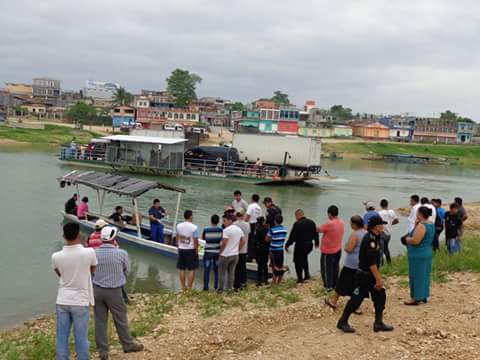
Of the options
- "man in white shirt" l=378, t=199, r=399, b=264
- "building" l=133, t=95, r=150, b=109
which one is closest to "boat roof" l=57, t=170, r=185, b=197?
"man in white shirt" l=378, t=199, r=399, b=264

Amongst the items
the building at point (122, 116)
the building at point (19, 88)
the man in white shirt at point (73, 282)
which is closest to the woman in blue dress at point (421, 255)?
the man in white shirt at point (73, 282)

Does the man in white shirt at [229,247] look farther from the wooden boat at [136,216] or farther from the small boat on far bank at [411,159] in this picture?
the small boat on far bank at [411,159]

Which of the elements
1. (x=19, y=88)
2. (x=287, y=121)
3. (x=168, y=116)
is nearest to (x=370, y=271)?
(x=287, y=121)

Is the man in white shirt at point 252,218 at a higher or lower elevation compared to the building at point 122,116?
lower

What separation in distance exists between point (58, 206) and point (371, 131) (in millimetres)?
110674

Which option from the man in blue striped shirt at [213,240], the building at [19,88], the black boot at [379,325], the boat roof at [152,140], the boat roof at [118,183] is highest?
the building at [19,88]

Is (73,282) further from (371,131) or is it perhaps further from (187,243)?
(371,131)

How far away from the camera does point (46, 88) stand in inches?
6841

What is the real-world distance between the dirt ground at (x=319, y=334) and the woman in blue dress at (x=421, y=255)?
0.80 feet

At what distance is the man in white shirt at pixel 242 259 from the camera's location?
35.1 ft

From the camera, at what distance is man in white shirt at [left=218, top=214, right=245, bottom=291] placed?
33.9ft

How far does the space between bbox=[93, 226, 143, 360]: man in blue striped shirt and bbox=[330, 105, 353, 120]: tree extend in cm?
14973

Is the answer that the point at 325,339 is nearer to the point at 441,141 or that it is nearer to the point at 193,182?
the point at 193,182

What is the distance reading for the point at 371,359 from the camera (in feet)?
21.3
